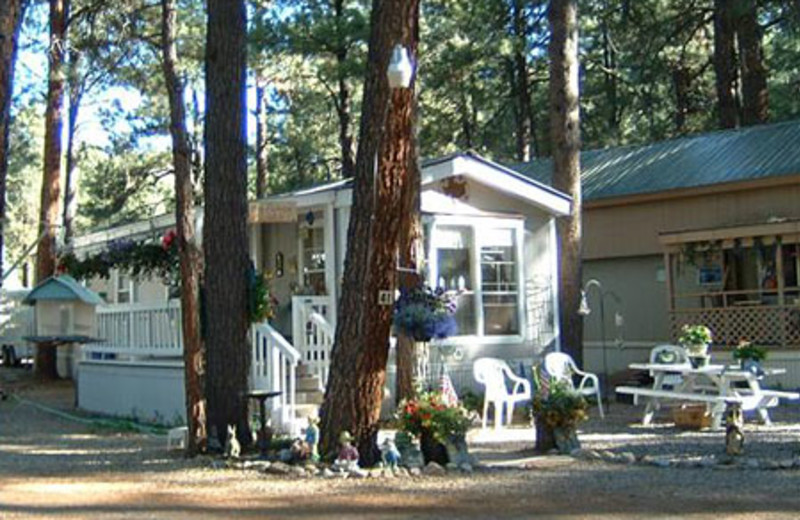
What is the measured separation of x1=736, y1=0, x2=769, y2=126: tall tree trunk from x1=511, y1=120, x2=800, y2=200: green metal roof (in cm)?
308

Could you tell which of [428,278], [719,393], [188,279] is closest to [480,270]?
[428,278]

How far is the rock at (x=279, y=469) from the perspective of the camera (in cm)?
911

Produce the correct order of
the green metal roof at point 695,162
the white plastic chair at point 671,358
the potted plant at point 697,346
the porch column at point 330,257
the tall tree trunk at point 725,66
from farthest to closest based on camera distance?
the tall tree trunk at point 725,66
the green metal roof at point 695,162
the porch column at point 330,257
the white plastic chair at point 671,358
the potted plant at point 697,346

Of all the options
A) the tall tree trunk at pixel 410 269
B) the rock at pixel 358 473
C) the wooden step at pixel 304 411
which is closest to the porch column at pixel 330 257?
the tall tree trunk at pixel 410 269

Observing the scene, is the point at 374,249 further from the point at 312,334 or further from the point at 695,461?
the point at 312,334

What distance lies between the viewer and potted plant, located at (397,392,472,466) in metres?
9.15

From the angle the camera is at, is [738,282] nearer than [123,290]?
Yes

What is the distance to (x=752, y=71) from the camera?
2417 centimetres

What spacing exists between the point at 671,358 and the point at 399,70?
6.90m

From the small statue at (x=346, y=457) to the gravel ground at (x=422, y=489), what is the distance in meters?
0.28

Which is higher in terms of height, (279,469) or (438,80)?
(438,80)

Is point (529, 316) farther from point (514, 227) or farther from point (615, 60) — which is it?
point (615, 60)

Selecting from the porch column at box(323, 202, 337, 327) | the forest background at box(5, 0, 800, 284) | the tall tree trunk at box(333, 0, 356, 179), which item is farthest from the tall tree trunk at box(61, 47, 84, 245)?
the porch column at box(323, 202, 337, 327)

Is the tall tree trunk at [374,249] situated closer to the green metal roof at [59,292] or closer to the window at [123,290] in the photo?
the green metal roof at [59,292]
